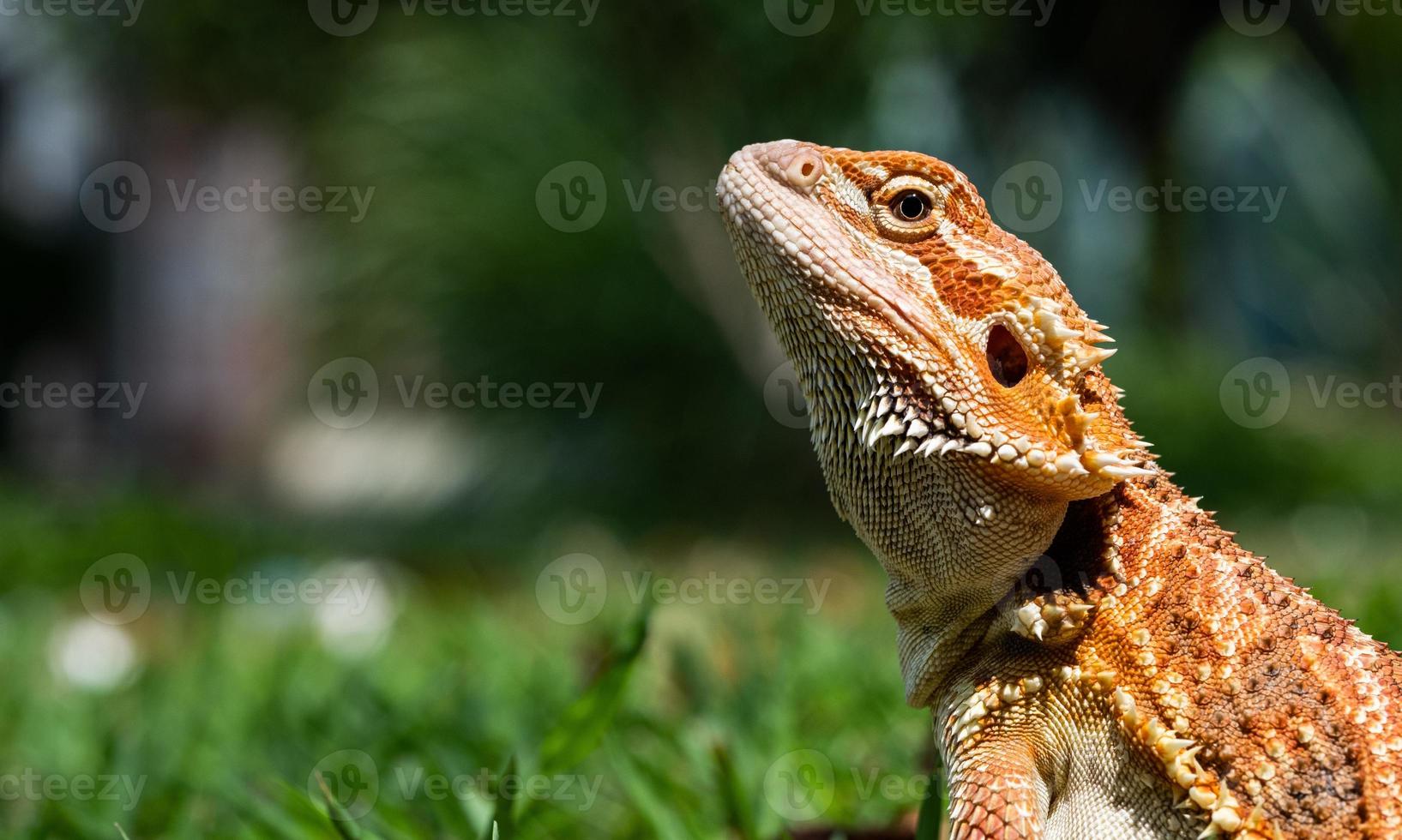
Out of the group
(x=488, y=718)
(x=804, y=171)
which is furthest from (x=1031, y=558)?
(x=488, y=718)

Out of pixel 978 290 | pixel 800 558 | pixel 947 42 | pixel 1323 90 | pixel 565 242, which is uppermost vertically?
pixel 1323 90

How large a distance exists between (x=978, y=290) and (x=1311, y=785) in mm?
757

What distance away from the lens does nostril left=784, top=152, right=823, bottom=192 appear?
1817 millimetres

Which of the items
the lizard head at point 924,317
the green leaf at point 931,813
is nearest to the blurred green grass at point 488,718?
the green leaf at point 931,813

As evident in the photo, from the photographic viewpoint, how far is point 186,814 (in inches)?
97.0

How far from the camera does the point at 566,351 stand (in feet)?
30.4

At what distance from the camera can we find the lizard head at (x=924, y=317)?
1590mm

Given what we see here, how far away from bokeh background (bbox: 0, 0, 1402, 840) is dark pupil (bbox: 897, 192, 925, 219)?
4.22ft

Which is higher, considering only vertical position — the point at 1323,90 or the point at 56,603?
the point at 1323,90

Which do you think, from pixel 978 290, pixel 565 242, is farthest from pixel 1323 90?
pixel 978 290

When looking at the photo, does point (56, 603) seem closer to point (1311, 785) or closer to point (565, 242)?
point (565, 242)

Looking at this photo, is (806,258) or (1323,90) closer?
(806,258)

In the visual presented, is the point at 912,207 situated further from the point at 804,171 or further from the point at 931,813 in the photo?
the point at 931,813

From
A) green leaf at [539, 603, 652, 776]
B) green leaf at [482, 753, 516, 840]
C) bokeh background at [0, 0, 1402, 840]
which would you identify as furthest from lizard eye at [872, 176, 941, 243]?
bokeh background at [0, 0, 1402, 840]
